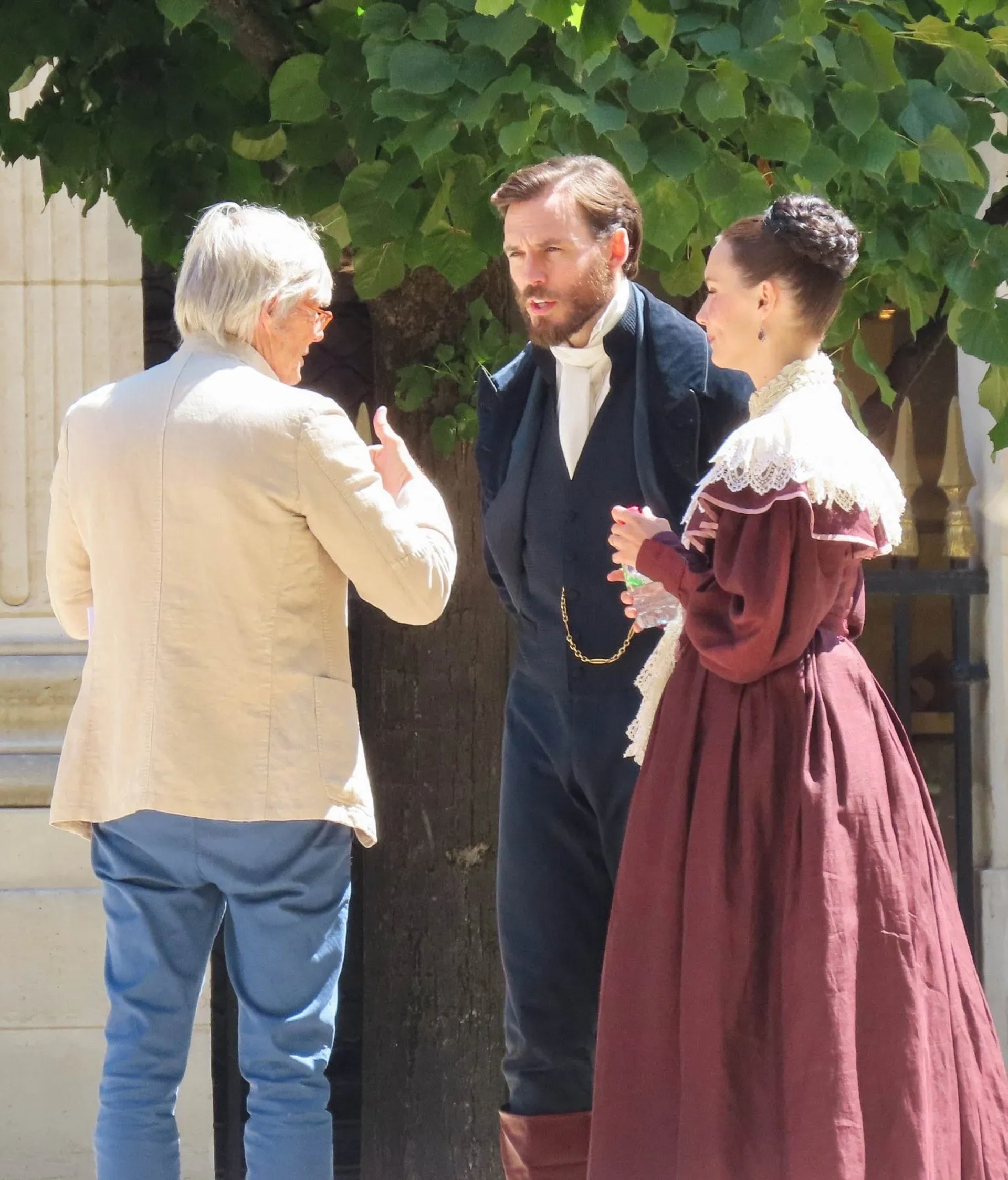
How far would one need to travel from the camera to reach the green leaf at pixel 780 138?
10.0 ft

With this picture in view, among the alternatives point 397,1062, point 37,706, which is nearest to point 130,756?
point 397,1062

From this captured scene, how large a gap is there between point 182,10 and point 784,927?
180cm

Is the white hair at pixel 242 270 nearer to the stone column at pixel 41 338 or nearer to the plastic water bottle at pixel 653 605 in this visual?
the plastic water bottle at pixel 653 605

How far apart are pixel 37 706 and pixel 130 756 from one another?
1.91 metres

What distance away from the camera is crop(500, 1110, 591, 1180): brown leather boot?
10.4 feet

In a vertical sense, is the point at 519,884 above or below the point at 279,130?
below

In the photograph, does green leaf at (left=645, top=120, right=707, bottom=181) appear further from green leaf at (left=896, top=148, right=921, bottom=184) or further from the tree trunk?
the tree trunk

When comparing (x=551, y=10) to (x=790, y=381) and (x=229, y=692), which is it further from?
(x=229, y=692)

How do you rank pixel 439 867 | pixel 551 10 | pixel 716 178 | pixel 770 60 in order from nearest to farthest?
pixel 551 10 → pixel 770 60 → pixel 716 178 → pixel 439 867

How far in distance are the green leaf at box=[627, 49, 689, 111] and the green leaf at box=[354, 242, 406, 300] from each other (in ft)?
2.10

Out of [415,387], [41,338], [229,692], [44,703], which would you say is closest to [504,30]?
[415,387]

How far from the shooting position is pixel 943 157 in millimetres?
3184

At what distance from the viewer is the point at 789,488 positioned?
8.73ft

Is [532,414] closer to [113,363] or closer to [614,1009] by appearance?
[614,1009]
